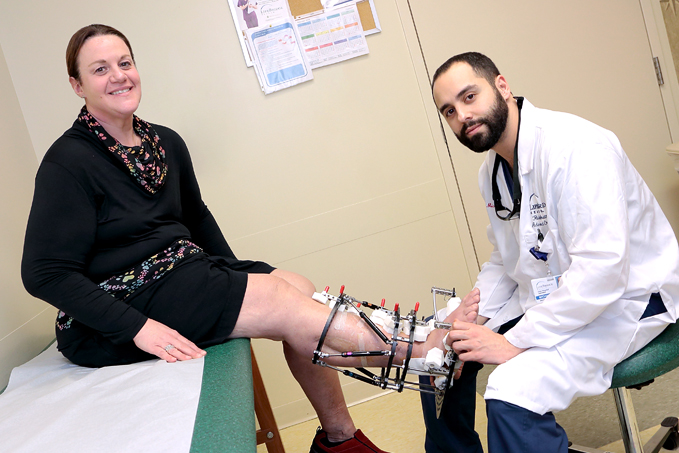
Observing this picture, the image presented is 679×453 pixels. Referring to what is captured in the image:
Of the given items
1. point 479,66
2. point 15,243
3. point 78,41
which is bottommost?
point 15,243

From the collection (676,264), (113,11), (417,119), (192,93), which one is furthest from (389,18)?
(676,264)

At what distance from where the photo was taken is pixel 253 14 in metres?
2.53

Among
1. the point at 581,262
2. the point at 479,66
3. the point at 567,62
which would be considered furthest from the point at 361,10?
the point at 581,262

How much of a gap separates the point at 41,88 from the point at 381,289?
170 centimetres

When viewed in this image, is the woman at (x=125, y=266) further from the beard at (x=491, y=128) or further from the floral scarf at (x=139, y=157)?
the beard at (x=491, y=128)

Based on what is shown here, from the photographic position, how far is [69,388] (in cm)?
138

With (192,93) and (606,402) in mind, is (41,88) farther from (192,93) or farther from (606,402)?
(606,402)

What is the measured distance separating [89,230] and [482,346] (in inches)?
40.1

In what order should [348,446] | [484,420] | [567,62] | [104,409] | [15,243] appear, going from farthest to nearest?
1. [567,62]
2. [484,420]
3. [15,243]
4. [348,446]
5. [104,409]

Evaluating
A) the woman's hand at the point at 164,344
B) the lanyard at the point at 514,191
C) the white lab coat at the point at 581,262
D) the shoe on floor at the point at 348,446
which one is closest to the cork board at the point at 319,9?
the lanyard at the point at 514,191

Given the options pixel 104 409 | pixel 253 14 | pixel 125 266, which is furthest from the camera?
pixel 253 14

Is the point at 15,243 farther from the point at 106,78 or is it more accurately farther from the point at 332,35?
the point at 332,35

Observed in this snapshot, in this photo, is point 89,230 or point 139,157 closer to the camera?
point 89,230

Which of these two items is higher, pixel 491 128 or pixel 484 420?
pixel 491 128
